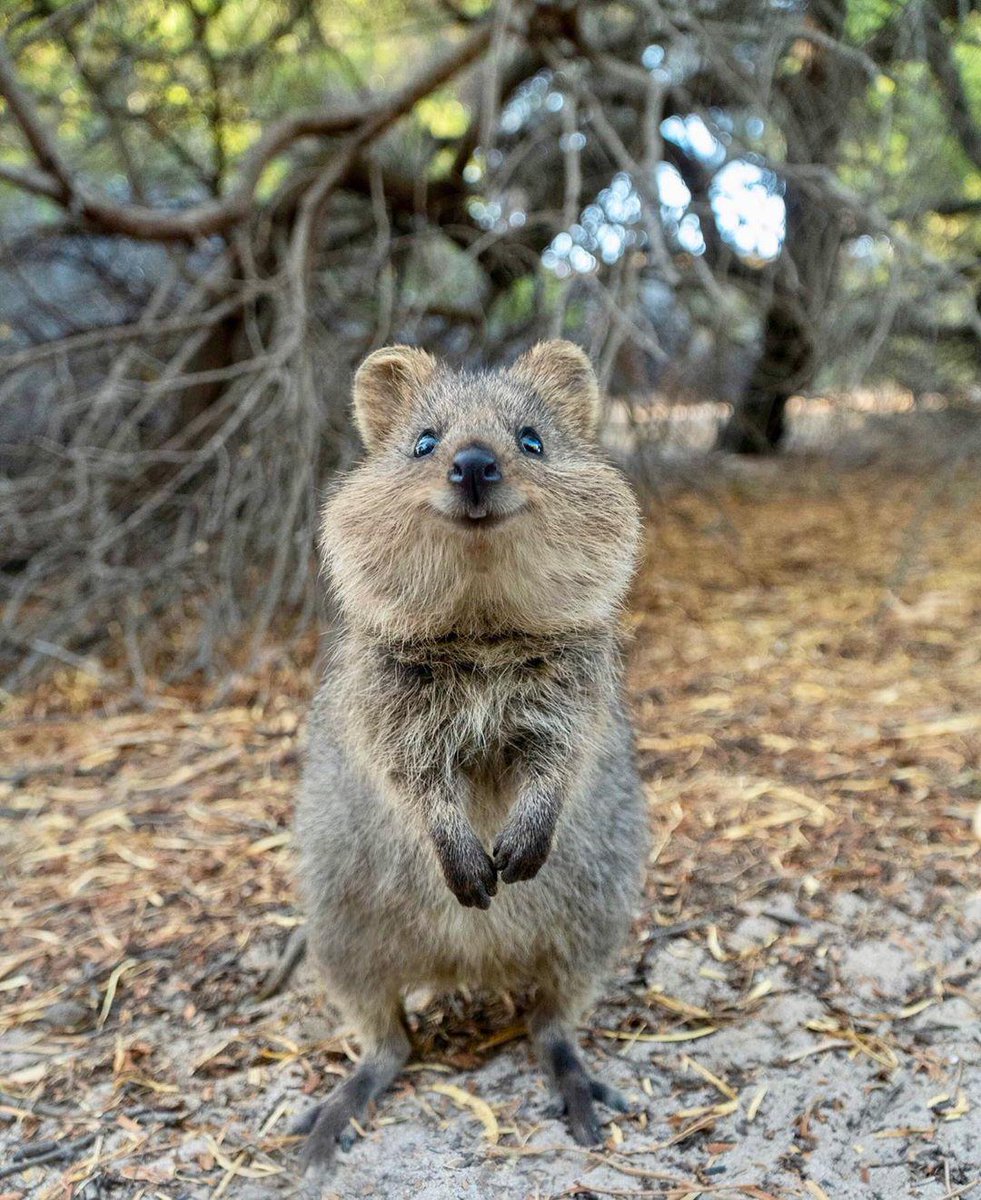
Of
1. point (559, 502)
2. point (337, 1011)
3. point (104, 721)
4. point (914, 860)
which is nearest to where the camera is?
point (559, 502)

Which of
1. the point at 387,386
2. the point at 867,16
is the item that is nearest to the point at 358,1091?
the point at 387,386

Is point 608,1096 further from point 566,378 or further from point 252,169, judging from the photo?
point 252,169

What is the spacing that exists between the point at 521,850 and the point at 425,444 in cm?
102

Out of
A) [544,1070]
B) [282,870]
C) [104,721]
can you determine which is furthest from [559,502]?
[104,721]

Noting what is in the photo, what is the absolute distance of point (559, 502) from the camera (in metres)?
2.57

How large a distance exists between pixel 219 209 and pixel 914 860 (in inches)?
184

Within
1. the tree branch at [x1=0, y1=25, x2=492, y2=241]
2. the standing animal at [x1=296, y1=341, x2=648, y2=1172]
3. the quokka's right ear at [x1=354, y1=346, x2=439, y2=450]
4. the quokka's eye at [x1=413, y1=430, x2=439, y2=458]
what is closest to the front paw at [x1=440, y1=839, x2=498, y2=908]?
the standing animal at [x1=296, y1=341, x2=648, y2=1172]

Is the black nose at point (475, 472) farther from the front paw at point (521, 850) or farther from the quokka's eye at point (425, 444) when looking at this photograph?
the front paw at point (521, 850)

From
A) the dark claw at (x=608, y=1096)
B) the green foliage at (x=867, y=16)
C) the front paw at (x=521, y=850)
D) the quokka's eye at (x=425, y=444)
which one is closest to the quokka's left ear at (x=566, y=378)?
the quokka's eye at (x=425, y=444)

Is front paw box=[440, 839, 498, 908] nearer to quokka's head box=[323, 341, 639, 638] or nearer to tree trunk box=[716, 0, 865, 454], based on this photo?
quokka's head box=[323, 341, 639, 638]

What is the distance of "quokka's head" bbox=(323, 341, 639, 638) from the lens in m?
2.43

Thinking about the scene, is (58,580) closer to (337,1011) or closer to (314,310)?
(314,310)

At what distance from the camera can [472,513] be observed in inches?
92.4

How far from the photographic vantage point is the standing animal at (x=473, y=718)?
254 cm
